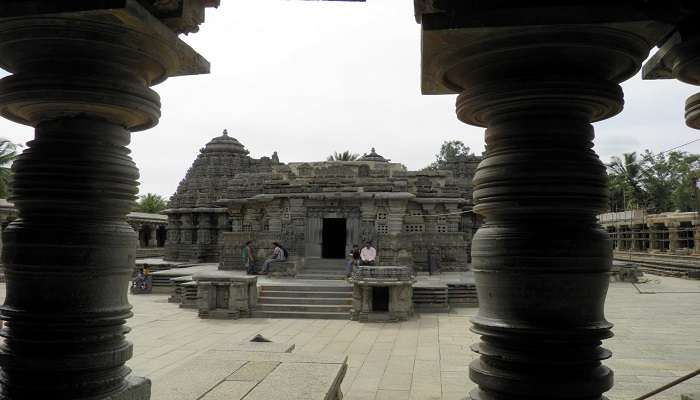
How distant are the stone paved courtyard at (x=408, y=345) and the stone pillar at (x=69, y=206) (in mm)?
1319

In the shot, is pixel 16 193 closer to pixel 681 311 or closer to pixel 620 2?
pixel 620 2

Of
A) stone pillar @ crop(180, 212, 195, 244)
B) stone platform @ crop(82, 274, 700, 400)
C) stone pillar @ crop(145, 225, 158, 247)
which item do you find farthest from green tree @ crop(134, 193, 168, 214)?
stone platform @ crop(82, 274, 700, 400)

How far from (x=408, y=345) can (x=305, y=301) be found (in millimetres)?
4372

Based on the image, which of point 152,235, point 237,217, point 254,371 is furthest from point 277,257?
point 152,235

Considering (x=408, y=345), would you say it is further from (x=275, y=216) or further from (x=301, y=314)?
(x=275, y=216)

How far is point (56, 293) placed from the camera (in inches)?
101

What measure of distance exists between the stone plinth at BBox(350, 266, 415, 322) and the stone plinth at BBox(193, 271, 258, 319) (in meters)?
2.43

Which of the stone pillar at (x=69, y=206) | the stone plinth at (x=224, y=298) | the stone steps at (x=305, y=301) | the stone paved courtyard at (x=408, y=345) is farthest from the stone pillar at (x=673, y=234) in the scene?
the stone pillar at (x=69, y=206)

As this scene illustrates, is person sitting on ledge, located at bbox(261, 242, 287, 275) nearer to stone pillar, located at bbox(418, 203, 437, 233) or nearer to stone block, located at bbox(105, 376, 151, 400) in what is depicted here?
stone pillar, located at bbox(418, 203, 437, 233)

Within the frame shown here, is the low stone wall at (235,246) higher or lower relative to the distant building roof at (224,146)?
lower

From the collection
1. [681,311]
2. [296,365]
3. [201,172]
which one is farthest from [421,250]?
[201,172]

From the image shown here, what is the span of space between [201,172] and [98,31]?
28.6 metres

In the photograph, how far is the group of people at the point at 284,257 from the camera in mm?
14500

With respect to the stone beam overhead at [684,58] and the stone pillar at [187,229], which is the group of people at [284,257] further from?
the stone pillar at [187,229]
